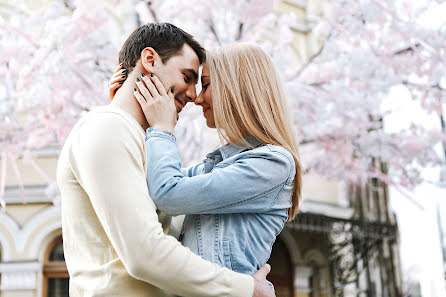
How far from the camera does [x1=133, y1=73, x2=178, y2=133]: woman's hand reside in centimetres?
207

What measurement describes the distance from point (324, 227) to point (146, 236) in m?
8.94

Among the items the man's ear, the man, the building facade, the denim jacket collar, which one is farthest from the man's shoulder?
the building facade

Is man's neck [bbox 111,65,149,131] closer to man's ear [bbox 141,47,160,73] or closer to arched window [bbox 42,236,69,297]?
man's ear [bbox 141,47,160,73]

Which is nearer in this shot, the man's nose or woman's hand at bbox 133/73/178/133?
woman's hand at bbox 133/73/178/133

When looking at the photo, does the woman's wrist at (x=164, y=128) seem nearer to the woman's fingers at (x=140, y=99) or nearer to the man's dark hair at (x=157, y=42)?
the woman's fingers at (x=140, y=99)

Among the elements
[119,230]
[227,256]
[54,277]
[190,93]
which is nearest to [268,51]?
[190,93]

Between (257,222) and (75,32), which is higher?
(75,32)

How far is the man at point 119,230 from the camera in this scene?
67.9 inches

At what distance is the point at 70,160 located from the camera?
188 cm

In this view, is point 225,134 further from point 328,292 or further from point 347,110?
point 328,292

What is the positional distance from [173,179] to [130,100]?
391 mm

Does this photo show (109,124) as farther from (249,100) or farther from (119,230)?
(249,100)

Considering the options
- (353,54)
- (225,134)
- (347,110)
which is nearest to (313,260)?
(347,110)

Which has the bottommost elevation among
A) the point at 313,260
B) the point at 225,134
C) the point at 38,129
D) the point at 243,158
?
the point at 243,158
